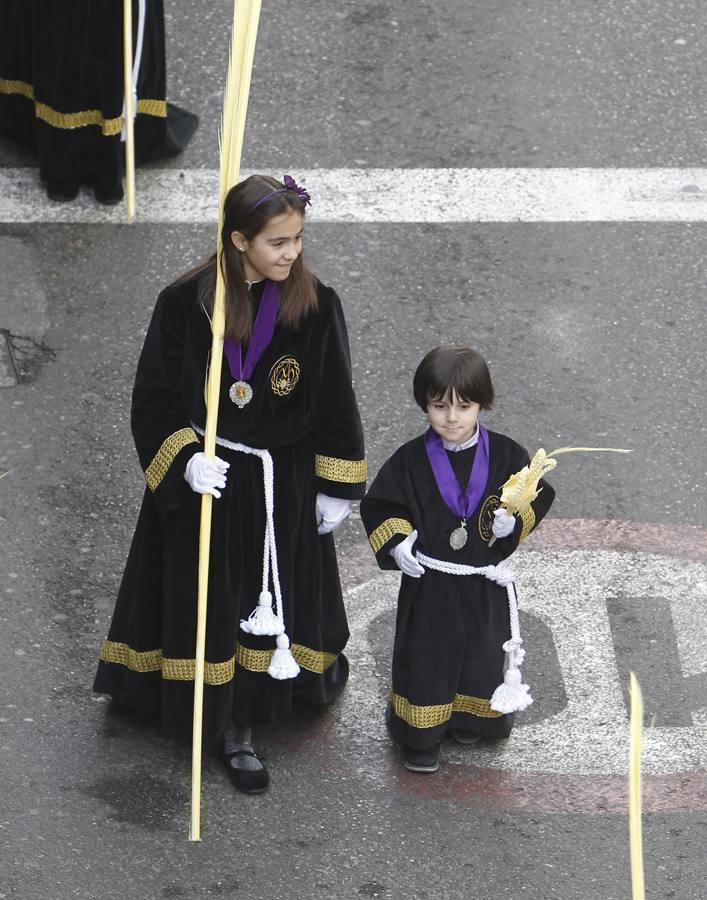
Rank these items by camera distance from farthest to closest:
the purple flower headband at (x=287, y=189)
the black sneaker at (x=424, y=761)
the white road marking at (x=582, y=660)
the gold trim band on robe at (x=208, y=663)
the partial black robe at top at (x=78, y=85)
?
1. the partial black robe at top at (x=78, y=85)
2. the white road marking at (x=582, y=660)
3. the black sneaker at (x=424, y=761)
4. the gold trim band on robe at (x=208, y=663)
5. the purple flower headband at (x=287, y=189)

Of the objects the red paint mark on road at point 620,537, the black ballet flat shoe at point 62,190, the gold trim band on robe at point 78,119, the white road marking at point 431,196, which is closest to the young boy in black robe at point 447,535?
the red paint mark on road at point 620,537

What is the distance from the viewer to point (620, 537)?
6047mm

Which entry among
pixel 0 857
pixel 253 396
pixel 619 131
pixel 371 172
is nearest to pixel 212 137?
pixel 371 172

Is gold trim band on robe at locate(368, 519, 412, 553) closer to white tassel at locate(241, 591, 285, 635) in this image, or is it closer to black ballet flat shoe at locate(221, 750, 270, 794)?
white tassel at locate(241, 591, 285, 635)

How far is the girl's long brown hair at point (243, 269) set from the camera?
14.0 ft

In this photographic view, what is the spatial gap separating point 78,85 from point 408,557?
360cm

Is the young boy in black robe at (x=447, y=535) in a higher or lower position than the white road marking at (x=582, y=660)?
higher

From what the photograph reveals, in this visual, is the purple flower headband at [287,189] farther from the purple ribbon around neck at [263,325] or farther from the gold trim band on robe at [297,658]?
the gold trim band on robe at [297,658]

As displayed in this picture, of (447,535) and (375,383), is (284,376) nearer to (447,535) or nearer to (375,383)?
(447,535)

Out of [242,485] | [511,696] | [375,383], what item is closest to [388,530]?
[242,485]

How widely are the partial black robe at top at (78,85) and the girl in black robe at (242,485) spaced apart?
3.09m

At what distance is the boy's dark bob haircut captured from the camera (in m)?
4.52

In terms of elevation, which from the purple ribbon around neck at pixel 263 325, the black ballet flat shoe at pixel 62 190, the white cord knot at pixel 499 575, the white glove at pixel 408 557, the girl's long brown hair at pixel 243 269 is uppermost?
the girl's long brown hair at pixel 243 269

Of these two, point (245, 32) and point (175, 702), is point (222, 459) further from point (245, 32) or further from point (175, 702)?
point (245, 32)
